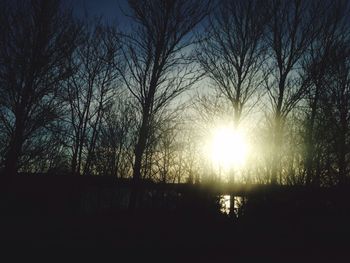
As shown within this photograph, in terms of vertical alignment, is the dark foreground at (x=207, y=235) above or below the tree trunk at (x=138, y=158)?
below

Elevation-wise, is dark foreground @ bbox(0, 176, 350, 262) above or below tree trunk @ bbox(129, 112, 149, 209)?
below

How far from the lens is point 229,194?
9125 mm

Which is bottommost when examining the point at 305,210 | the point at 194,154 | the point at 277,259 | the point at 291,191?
the point at 277,259

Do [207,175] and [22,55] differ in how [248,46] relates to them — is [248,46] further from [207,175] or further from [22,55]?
[22,55]

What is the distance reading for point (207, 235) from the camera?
23.4 ft

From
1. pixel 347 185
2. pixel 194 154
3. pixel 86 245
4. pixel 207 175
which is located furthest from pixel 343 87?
pixel 194 154

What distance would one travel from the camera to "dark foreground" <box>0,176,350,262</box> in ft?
20.7

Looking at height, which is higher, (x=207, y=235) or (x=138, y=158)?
(x=138, y=158)

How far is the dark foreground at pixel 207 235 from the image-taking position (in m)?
6.30

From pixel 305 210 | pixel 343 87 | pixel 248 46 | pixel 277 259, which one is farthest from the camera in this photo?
pixel 343 87

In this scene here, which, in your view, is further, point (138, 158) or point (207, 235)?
point (138, 158)

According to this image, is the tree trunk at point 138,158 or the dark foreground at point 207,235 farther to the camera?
the tree trunk at point 138,158

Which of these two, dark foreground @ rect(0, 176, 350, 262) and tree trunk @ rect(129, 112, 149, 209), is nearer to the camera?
dark foreground @ rect(0, 176, 350, 262)

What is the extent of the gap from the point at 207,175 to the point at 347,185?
433 centimetres
